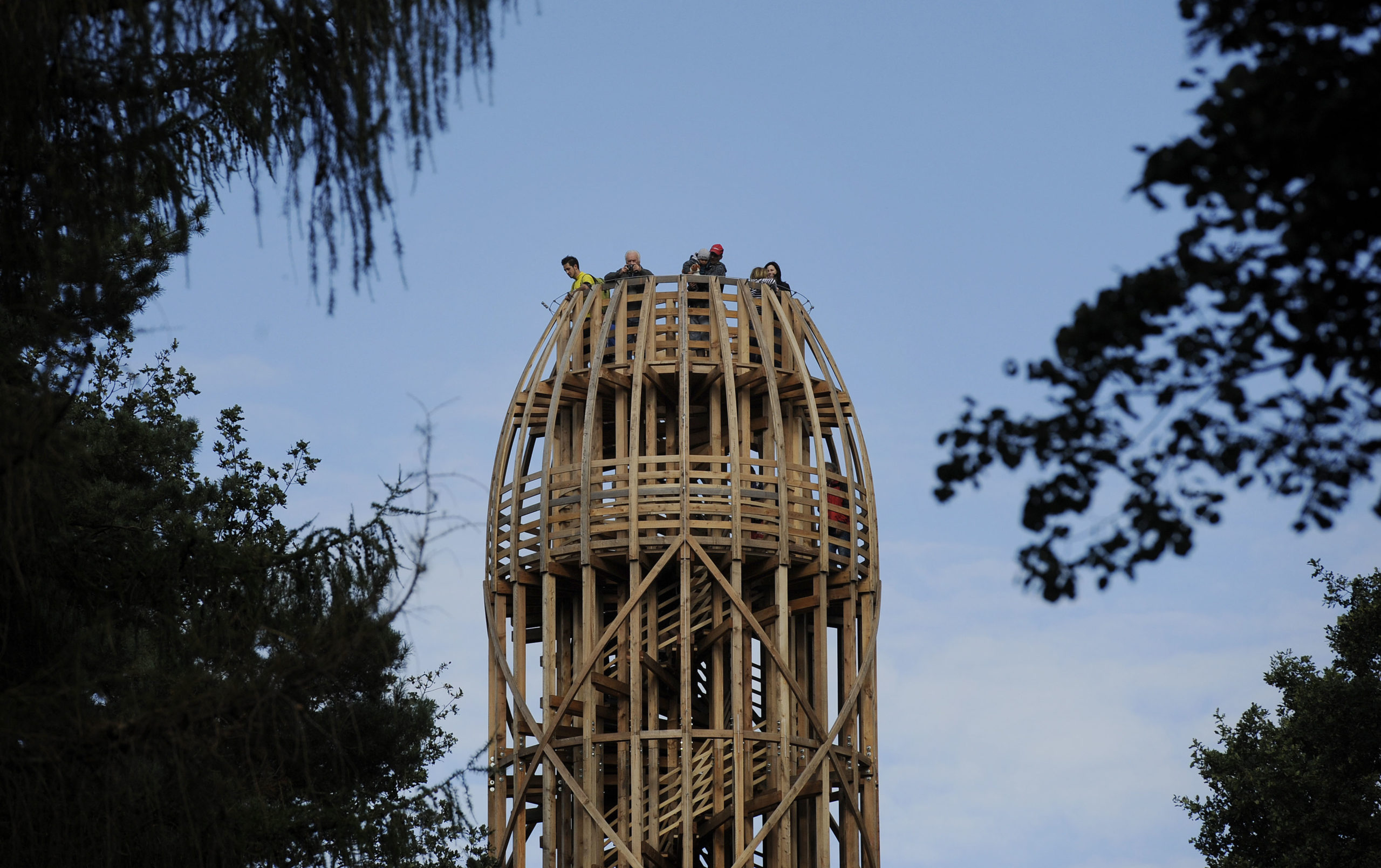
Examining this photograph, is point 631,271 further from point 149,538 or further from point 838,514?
point 149,538

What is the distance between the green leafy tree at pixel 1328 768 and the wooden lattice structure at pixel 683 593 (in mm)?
8197

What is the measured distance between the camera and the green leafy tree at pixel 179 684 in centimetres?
886

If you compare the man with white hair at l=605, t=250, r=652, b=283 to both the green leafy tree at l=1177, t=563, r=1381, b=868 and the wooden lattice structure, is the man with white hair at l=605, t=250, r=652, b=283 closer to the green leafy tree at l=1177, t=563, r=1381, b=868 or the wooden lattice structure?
the wooden lattice structure

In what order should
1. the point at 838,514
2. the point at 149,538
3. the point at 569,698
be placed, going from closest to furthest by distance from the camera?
the point at 149,538 → the point at 569,698 → the point at 838,514

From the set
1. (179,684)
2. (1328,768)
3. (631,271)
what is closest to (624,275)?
(631,271)

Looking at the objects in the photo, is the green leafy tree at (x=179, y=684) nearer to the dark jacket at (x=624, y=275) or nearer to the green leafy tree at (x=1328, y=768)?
the dark jacket at (x=624, y=275)

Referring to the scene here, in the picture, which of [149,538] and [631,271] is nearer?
[149,538]

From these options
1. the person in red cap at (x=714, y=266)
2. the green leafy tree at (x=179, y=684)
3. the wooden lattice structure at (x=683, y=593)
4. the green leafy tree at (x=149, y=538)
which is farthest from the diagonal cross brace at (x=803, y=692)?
the green leafy tree at (x=149, y=538)

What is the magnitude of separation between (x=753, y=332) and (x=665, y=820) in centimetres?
687

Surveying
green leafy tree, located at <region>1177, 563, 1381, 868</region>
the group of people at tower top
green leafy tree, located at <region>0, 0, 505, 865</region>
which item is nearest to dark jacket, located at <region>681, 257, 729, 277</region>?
the group of people at tower top

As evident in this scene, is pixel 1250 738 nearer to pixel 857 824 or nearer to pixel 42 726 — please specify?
pixel 857 824

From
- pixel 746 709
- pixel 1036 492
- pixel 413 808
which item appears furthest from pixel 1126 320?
pixel 746 709

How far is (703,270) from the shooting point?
28.9m

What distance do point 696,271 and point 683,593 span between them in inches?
220
